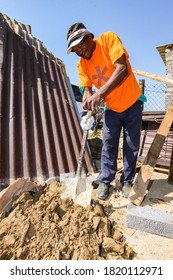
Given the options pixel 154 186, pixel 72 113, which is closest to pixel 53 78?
pixel 72 113

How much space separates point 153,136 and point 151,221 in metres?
2.93

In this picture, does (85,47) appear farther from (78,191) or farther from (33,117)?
(78,191)

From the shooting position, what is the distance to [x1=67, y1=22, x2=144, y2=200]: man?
2562 mm

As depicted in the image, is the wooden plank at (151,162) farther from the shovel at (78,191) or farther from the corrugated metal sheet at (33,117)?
the corrugated metal sheet at (33,117)

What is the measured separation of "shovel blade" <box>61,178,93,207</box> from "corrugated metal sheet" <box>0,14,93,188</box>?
685 millimetres

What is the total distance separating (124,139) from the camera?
3.04 meters

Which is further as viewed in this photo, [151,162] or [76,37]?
[151,162]

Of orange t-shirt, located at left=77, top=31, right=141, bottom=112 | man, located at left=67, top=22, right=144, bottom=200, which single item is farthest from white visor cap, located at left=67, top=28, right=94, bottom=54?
orange t-shirt, located at left=77, top=31, right=141, bottom=112

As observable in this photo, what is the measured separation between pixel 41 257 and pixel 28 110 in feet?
7.78

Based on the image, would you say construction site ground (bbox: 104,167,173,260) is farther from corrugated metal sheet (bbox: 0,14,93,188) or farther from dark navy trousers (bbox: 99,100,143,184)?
corrugated metal sheet (bbox: 0,14,93,188)

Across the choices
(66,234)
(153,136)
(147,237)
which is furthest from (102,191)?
(153,136)

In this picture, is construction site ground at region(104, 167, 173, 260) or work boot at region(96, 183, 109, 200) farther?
work boot at region(96, 183, 109, 200)

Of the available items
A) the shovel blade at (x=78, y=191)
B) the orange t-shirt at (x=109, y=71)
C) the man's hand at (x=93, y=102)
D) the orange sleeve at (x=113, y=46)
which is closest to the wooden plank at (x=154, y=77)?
the orange t-shirt at (x=109, y=71)
